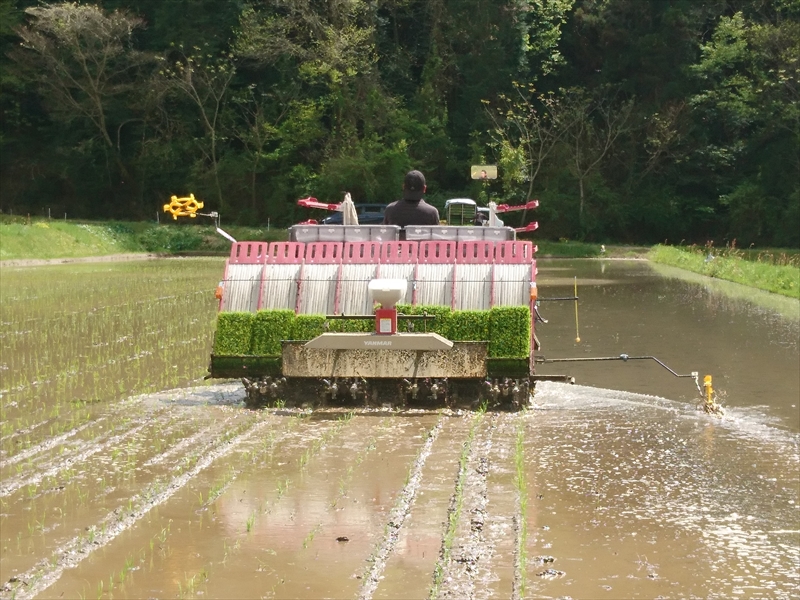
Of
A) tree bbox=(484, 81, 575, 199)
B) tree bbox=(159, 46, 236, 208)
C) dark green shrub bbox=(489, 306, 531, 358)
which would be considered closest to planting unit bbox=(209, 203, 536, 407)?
dark green shrub bbox=(489, 306, 531, 358)

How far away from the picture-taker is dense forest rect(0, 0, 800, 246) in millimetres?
55719

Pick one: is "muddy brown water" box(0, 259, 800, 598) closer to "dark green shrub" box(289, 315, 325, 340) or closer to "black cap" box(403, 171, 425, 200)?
"dark green shrub" box(289, 315, 325, 340)

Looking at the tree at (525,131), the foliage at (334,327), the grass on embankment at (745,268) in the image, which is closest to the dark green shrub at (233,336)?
the foliage at (334,327)

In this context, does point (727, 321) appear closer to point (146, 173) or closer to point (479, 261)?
point (479, 261)

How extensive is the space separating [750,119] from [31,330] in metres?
41.4

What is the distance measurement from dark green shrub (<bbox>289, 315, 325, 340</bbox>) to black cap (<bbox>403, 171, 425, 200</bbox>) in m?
2.40

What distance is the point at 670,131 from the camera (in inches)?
2176

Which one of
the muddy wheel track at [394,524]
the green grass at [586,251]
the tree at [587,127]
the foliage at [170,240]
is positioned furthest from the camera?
the tree at [587,127]

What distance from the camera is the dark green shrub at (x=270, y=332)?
13047 millimetres

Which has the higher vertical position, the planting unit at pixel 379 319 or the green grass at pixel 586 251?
the planting unit at pixel 379 319

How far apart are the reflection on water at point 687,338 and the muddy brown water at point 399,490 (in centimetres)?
9

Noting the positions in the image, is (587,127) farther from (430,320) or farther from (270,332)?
(270,332)

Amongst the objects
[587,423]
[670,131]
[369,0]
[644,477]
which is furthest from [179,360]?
[369,0]

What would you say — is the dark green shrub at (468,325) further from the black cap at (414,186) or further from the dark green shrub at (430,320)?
the black cap at (414,186)
